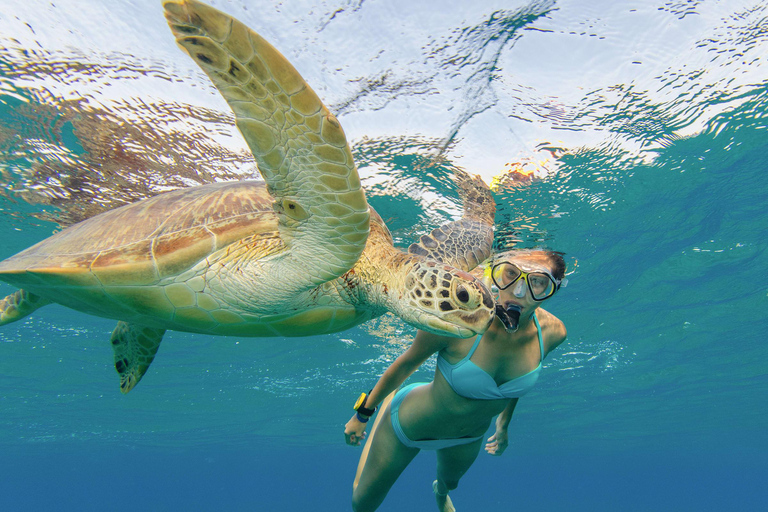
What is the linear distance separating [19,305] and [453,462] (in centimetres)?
518

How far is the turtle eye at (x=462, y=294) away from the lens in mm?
2242

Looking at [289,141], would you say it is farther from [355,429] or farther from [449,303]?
[355,429]

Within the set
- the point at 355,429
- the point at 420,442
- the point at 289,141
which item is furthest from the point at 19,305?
the point at 420,442

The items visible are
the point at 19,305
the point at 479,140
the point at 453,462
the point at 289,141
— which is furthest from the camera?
the point at 479,140

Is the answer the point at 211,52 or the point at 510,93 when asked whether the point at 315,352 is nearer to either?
the point at 510,93

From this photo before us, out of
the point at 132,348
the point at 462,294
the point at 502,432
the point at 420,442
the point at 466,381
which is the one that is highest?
the point at 462,294

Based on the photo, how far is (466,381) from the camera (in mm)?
3246

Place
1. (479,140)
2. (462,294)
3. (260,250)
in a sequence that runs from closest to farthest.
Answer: (462,294)
(260,250)
(479,140)

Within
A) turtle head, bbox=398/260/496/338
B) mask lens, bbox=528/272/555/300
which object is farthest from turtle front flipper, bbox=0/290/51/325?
mask lens, bbox=528/272/555/300

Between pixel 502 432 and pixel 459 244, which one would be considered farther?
pixel 502 432

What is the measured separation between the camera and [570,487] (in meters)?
83.5

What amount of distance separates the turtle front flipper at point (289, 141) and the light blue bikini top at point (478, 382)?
1492 millimetres

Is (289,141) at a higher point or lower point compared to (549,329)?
higher

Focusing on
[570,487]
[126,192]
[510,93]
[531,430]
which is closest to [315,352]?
[126,192]
